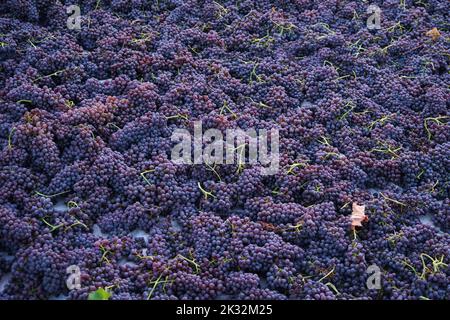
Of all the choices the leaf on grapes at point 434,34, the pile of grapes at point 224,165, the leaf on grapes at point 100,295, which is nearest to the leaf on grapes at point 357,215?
the pile of grapes at point 224,165

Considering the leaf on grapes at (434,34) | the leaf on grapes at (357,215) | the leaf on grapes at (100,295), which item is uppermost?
the leaf on grapes at (434,34)

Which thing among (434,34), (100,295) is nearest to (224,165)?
(100,295)

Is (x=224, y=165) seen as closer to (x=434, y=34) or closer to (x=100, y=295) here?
(x=100, y=295)

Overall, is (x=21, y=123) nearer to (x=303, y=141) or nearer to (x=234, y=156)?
(x=234, y=156)

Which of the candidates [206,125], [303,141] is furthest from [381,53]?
[206,125]

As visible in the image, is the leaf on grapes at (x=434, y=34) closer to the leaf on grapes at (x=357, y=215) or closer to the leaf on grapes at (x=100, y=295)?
the leaf on grapes at (x=357, y=215)

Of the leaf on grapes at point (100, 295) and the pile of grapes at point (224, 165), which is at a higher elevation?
the pile of grapes at point (224, 165)

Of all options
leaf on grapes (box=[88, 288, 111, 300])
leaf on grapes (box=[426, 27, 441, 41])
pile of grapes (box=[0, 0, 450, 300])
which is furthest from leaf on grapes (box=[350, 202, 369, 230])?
leaf on grapes (box=[426, 27, 441, 41])
